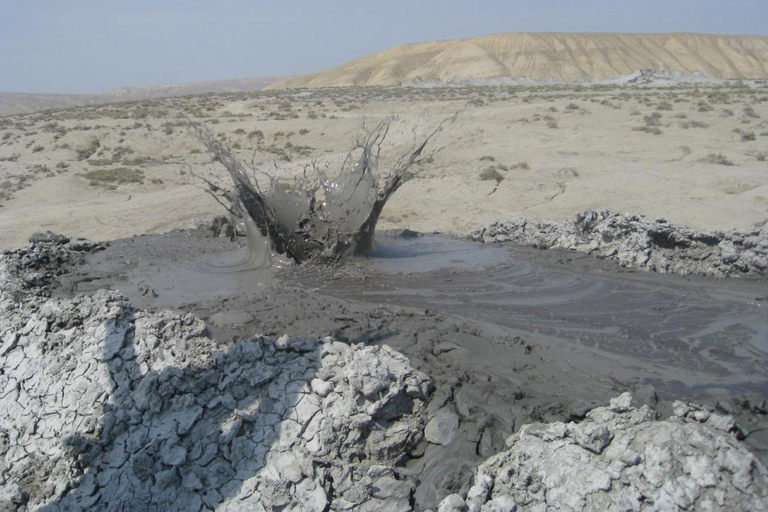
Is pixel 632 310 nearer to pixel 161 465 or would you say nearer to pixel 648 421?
pixel 648 421

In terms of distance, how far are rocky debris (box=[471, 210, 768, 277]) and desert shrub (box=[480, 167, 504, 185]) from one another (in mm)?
4701

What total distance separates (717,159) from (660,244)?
24.2ft

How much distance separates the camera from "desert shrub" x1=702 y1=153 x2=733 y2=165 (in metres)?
12.5

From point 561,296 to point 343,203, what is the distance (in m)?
2.75

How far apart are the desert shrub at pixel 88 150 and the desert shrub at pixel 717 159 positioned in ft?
48.2

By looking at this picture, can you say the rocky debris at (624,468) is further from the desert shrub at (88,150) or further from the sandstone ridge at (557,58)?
the sandstone ridge at (557,58)

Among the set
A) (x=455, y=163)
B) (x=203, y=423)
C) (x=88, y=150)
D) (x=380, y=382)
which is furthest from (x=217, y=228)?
(x=88, y=150)

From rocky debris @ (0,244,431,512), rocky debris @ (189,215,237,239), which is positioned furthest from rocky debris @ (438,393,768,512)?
rocky debris @ (189,215,237,239)

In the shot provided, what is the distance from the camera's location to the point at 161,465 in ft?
11.5

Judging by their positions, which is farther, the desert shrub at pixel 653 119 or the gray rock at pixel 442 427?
the desert shrub at pixel 653 119

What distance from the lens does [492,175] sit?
1215cm

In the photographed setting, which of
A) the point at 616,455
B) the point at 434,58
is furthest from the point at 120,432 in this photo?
the point at 434,58

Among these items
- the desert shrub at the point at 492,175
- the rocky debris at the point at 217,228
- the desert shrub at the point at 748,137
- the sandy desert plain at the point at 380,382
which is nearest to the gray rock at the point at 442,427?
the sandy desert plain at the point at 380,382

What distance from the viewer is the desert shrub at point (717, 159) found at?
1247cm
